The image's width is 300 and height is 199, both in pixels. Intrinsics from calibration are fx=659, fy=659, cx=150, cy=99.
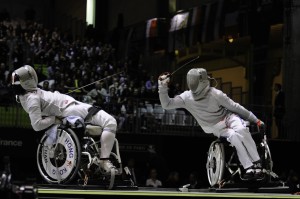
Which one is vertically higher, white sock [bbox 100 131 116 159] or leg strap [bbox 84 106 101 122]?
leg strap [bbox 84 106 101 122]

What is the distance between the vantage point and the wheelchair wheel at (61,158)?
8.08m

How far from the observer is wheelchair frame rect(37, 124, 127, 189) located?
26.6ft

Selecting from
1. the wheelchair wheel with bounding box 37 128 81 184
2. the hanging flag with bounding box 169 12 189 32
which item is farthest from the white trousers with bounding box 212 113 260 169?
the hanging flag with bounding box 169 12 189 32

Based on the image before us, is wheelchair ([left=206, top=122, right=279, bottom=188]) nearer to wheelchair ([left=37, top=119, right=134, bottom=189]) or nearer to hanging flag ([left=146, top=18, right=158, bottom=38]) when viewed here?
wheelchair ([left=37, top=119, right=134, bottom=189])

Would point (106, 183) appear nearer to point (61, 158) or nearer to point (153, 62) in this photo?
point (61, 158)

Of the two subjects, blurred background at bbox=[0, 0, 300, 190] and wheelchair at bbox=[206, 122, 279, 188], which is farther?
blurred background at bbox=[0, 0, 300, 190]

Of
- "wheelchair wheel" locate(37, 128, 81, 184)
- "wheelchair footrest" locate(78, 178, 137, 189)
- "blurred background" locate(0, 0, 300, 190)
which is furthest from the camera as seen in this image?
"blurred background" locate(0, 0, 300, 190)

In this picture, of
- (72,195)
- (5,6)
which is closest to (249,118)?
(72,195)

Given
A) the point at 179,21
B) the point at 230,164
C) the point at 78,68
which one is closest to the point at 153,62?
the point at 179,21

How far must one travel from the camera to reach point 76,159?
805 centimetres

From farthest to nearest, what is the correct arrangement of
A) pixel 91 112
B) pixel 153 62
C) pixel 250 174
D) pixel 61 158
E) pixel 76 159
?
pixel 153 62
pixel 250 174
pixel 91 112
pixel 61 158
pixel 76 159

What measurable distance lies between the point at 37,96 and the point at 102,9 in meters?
20.4

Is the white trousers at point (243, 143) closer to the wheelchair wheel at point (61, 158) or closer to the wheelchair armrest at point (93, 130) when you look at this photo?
the wheelchair armrest at point (93, 130)

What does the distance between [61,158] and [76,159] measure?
0.33 meters
